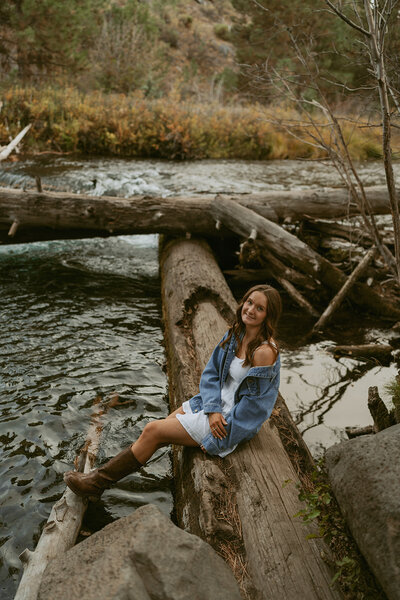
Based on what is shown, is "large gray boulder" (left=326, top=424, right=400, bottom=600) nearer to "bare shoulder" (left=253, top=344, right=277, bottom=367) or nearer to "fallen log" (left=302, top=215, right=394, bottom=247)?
"bare shoulder" (left=253, top=344, right=277, bottom=367)

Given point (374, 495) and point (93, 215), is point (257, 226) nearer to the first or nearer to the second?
point (93, 215)

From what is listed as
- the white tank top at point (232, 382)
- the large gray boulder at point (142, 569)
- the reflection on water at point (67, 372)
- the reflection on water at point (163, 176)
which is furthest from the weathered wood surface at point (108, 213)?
the large gray boulder at point (142, 569)

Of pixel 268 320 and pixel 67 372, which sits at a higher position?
pixel 268 320

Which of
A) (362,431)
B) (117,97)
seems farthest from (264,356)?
(117,97)

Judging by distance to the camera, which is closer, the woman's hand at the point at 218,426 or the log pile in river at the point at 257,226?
the woman's hand at the point at 218,426

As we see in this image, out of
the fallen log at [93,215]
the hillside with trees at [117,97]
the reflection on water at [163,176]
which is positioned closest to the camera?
the fallen log at [93,215]

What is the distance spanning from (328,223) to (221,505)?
18.9 feet

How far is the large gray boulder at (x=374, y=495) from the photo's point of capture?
1.99 m

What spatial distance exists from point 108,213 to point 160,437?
467 centimetres

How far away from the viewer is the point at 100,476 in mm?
3268

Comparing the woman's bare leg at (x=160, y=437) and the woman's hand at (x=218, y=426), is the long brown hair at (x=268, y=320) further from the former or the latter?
the woman's bare leg at (x=160, y=437)

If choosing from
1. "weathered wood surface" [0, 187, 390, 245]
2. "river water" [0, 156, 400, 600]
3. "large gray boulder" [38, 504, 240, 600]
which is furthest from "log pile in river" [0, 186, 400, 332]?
"large gray boulder" [38, 504, 240, 600]

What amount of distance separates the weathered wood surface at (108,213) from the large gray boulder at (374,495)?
5.35 metres

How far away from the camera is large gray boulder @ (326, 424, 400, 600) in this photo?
78.2 inches
